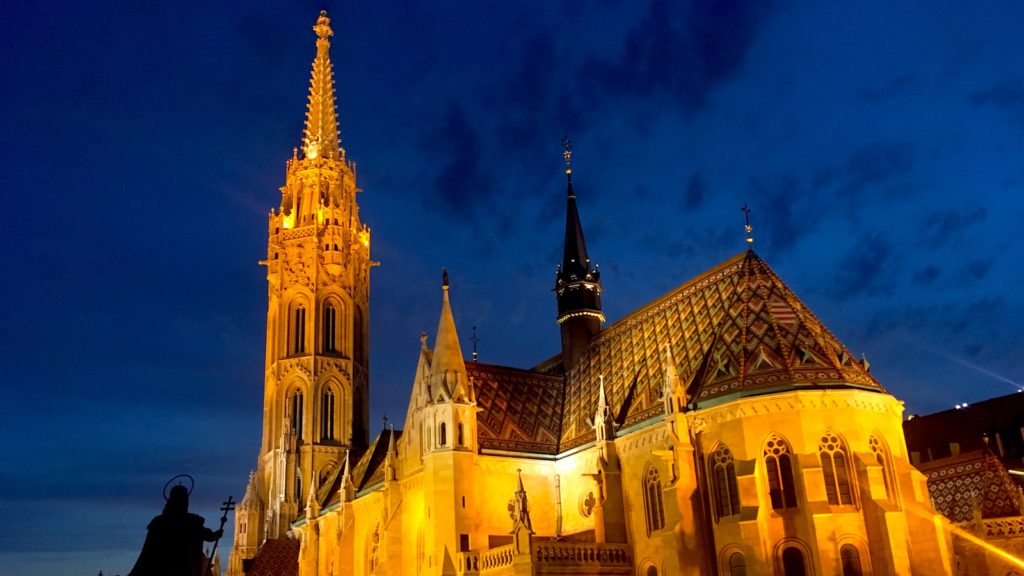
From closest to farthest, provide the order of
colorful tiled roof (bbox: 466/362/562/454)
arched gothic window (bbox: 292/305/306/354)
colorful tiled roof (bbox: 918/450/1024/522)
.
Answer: colorful tiled roof (bbox: 918/450/1024/522), colorful tiled roof (bbox: 466/362/562/454), arched gothic window (bbox: 292/305/306/354)

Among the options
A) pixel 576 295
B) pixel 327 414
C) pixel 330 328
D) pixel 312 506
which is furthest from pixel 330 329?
pixel 576 295

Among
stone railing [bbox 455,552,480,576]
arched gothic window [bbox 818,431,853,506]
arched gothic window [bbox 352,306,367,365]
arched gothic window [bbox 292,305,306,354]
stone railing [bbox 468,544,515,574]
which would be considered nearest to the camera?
Result: arched gothic window [bbox 818,431,853,506]

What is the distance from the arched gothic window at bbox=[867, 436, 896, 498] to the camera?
31480mm

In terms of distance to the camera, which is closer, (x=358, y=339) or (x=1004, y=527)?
(x=1004, y=527)

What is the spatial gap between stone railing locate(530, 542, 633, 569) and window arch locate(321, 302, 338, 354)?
34821 mm

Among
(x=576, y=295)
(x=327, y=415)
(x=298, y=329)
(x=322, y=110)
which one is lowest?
(x=327, y=415)

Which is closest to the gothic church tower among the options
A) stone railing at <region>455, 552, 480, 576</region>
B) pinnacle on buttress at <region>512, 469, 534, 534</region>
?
stone railing at <region>455, 552, 480, 576</region>

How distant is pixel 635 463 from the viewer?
35.8 m

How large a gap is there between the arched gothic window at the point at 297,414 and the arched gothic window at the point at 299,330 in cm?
323

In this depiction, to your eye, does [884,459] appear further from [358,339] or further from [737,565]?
[358,339]

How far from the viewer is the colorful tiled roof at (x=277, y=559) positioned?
5541 cm

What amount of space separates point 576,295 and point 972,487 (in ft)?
73.8

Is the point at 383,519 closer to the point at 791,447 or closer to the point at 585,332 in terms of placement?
the point at 585,332

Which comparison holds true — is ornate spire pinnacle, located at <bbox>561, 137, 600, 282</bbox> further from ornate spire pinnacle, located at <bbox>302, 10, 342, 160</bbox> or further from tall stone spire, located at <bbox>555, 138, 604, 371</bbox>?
ornate spire pinnacle, located at <bbox>302, 10, 342, 160</bbox>
